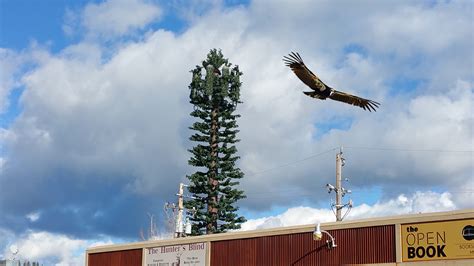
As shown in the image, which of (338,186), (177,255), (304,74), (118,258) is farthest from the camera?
(338,186)

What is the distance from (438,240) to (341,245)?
11.0ft

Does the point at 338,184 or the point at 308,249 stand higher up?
the point at 338,184

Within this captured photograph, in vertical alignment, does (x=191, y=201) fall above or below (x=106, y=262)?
above

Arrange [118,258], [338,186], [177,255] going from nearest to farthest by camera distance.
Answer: [177,255]
[118,258]
[338,186]

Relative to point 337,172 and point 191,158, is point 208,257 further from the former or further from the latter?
point 191,158

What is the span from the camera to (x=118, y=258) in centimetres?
3138

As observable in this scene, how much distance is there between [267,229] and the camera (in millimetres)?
26031

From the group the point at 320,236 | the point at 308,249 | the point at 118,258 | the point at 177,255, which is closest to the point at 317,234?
the point at 320,236

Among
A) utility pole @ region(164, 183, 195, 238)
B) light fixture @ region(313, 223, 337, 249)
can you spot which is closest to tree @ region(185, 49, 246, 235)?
utility pole @ region(164, 183, 195, 238)

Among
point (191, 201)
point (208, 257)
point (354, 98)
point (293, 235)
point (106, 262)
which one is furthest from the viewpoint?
point (191, 201)

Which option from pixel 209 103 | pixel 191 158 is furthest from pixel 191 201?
pixel 209 103

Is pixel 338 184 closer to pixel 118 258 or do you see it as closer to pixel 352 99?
pixel 118 258

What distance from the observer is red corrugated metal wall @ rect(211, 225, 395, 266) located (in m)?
22.7

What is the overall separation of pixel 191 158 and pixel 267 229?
33049mm
